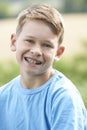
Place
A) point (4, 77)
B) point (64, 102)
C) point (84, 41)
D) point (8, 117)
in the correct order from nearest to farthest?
point (64, 102) < point (8, 117) < point (4, 77) < point (84, 41)

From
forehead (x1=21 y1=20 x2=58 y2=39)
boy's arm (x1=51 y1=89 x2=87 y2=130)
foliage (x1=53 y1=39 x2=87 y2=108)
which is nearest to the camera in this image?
boy's arm (x1=51 y1=89 x2=87 y2=130)

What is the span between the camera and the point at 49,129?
389cm

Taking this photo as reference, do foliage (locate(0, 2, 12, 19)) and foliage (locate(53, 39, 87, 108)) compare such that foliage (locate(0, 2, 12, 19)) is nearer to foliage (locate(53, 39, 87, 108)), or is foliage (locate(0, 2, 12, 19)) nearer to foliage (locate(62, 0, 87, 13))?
foliage (locate(62, 0, 87, 13))

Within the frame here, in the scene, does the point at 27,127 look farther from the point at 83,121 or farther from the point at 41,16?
the point at 41,16

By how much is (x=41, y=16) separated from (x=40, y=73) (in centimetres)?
39

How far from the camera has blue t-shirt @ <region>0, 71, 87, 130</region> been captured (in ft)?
12.3

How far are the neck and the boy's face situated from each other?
0.07 metres

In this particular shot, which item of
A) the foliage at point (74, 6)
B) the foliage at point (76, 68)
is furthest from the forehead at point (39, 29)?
the foliage at point (74, 6)

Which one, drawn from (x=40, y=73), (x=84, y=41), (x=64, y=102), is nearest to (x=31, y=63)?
(x=40, y=73)

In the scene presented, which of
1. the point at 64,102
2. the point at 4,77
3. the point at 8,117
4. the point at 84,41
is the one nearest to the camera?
the point at 64,102

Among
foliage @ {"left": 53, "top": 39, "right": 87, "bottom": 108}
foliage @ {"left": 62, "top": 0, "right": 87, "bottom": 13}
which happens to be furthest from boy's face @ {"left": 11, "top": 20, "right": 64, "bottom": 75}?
foliage @ {"left": 62, "top": 0, "right": 87, "bottom": 13}

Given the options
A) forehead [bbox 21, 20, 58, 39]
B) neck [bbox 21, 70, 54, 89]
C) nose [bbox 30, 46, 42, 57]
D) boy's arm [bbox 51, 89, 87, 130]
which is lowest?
boy's arm [bbox 51, 89, 87, 130]

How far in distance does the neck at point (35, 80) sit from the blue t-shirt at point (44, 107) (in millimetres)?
36

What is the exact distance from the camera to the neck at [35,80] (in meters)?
3.99
